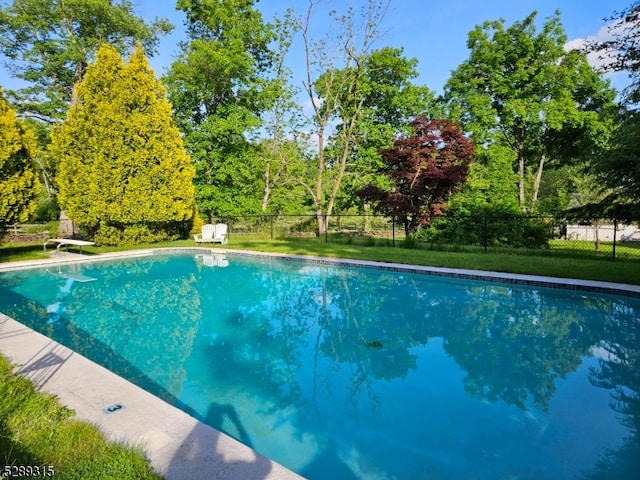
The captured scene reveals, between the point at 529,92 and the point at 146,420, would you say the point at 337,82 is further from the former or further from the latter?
the point at 146,420

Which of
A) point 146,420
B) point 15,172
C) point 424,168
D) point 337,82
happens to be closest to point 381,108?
point 337,82

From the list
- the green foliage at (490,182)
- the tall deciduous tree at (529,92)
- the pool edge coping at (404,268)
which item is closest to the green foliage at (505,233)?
the green foliage at (490,182)

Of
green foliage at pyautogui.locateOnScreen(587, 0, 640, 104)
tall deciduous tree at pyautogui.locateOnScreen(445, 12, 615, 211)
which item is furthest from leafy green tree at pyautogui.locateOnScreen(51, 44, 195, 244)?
tall deciduous tree at pyautogui.locateOnScreen(445, 12, 615, 211)

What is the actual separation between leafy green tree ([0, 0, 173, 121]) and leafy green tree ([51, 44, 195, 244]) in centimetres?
605

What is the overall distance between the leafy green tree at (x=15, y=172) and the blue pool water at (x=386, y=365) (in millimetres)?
3585

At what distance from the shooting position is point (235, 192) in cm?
1977

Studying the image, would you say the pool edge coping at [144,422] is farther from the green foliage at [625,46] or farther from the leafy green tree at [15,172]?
the leafy green tree at [15,172]

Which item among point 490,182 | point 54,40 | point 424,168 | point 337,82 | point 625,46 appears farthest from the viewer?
point 337,82

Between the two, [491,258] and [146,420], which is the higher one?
[491,258]

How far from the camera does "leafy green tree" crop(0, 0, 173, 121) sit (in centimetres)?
1753

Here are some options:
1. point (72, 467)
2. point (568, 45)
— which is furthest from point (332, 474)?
point (568, 45)

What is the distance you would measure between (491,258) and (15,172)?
45.1 ft

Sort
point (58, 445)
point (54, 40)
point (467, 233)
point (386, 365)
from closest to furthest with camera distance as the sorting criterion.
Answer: point (58, 445) → point (386, 365) → point (467, 233) → point (54, 40)

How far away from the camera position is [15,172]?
11.0 meters
